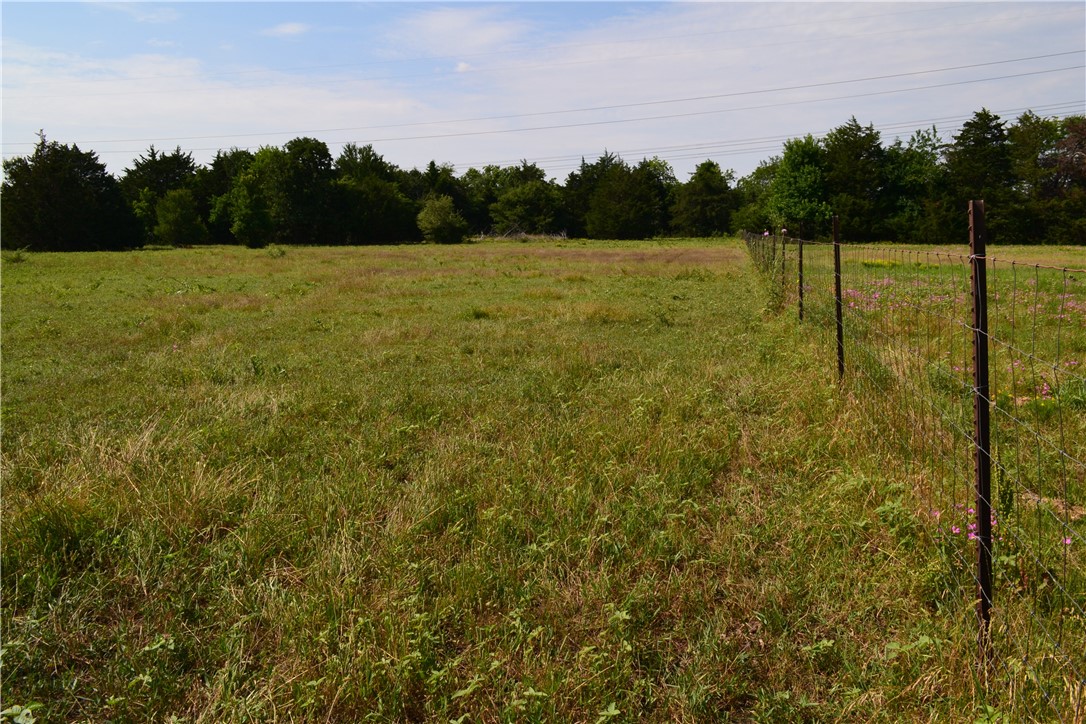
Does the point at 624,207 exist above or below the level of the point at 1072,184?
above

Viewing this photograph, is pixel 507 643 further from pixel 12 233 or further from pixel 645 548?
pixel 12 233

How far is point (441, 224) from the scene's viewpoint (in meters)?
52.2

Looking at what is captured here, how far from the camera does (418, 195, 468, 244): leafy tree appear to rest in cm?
5231

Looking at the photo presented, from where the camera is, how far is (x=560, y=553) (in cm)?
366

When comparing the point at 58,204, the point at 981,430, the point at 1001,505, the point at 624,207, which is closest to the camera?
the point at 981,430

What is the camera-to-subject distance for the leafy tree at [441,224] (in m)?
52.3

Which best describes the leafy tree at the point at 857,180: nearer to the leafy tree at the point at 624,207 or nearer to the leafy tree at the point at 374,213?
the leafy tree at the point at 624,207

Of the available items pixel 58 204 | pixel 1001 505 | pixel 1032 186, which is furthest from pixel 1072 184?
pixel 58 204

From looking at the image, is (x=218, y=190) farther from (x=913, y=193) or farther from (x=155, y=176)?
(x=913, y=193)

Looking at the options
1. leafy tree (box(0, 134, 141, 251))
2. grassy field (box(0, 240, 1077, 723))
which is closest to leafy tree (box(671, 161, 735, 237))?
leafy tree (box(0, 134, 141, 251))

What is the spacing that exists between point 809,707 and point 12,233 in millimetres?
52692

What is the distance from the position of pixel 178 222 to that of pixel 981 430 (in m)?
56.3

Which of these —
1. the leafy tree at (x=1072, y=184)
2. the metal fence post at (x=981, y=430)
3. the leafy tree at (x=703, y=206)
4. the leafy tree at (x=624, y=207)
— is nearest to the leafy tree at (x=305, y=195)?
the leafy tree at (x=624, y=207)

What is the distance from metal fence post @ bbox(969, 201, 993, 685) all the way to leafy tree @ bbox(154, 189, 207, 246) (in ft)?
184
